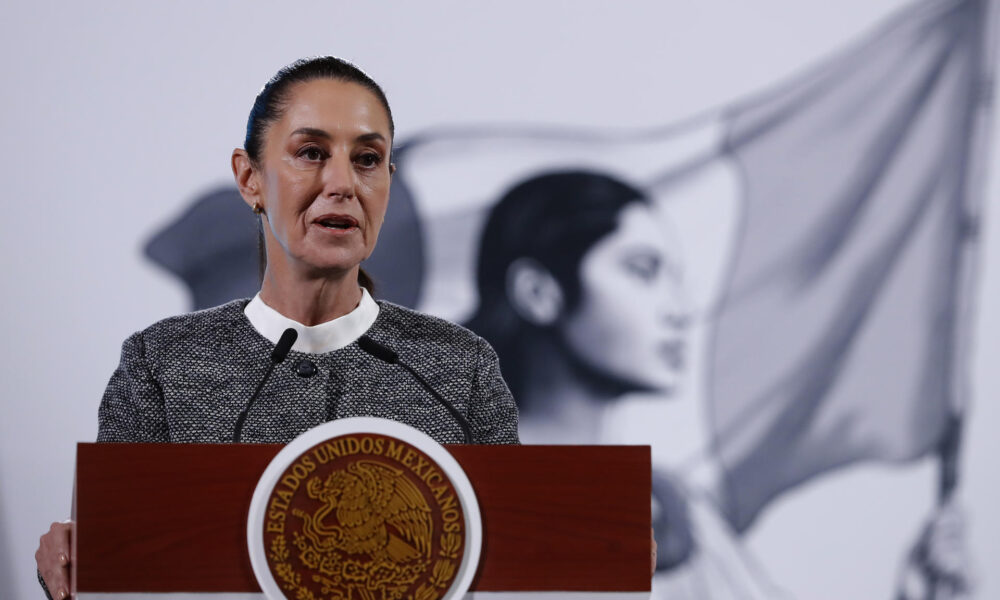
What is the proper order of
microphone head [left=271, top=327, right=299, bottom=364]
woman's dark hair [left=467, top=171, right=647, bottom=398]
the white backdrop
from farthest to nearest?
1. woman's dark hair [left=467, top=171, right=647, bottom=398]
2. the white backdrop
3. microphone head [left=271, top=327, right=299, bottom=364]

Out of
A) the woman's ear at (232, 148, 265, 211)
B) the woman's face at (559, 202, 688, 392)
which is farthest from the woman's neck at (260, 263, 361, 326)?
the woman's face at (559, 202, 688, 392)

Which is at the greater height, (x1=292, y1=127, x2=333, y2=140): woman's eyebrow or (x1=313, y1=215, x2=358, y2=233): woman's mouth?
(x1=292, y1=127, x2=333, y2=140): woman's eyebrow

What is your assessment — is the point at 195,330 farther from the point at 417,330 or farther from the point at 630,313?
the point at 630,313

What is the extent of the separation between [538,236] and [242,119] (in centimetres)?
83

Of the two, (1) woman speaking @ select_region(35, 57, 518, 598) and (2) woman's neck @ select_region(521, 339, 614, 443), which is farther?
(2) woman's neck @ select_region(521, 339, 614, 443)

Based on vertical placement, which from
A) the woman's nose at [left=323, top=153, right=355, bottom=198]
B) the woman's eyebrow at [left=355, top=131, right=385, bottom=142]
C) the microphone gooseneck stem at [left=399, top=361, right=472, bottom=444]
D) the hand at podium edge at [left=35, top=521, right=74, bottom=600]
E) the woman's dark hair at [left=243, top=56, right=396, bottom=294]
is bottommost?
the hand at podium edge at [left=35, top=521, right=74, bottom=600]

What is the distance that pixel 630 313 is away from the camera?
9.11 ft

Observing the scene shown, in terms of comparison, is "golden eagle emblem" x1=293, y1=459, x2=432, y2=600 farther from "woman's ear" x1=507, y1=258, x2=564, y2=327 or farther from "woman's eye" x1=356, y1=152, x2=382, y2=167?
"woman's ear" x1=507, y1=258, x2=564, y2=327

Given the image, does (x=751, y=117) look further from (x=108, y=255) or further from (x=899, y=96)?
(x=108, y=255)

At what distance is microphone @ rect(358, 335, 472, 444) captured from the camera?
1432 millimetres

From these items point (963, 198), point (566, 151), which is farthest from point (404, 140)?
point (963, 198)

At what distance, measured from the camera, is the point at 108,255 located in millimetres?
2586

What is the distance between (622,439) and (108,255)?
140 centimetres

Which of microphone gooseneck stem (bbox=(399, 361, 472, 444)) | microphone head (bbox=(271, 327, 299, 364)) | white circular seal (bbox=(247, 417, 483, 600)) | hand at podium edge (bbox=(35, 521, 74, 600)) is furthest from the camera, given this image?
microphone gooseneck stem (bbox=(399, 361, 472, 444))
